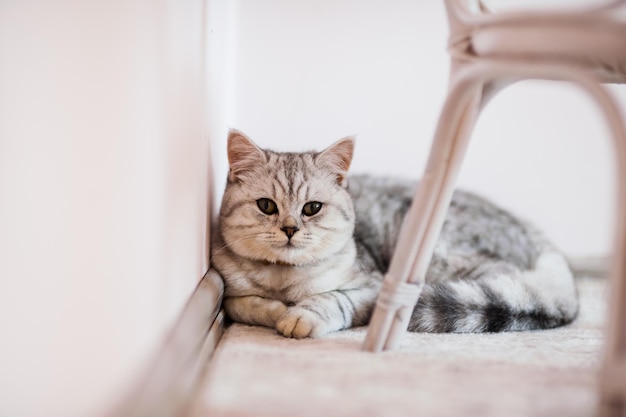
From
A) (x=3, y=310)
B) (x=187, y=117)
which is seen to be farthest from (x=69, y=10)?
(x=187, y=117)

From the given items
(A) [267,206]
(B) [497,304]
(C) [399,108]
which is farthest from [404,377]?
(C) [399,108]

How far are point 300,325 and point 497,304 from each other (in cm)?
50

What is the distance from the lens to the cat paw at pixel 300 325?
1420mm

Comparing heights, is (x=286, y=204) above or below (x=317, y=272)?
above

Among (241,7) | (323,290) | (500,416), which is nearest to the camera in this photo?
(500,416)

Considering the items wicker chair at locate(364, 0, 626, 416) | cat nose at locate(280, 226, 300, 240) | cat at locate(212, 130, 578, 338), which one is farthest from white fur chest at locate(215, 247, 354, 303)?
wicker chair at locate(364, 0, 626, 416)

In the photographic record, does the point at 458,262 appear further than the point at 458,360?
Yes

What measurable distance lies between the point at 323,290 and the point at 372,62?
3.21ft

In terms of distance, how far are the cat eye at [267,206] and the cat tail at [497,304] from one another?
43 cm

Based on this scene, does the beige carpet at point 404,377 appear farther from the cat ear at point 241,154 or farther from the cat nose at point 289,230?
the cat ear at point 241,154

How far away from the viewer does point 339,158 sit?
5.62 ft

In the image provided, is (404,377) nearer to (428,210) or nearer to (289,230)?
(428,210)

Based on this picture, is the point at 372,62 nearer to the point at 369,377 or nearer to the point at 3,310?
the point at 369,377

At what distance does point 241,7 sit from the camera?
85.9 inches
